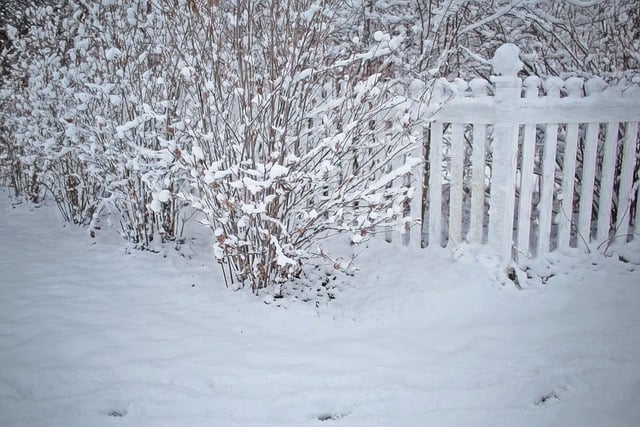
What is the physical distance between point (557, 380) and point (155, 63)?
3772mm

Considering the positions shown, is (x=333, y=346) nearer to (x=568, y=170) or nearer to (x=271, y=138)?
(x=271, y=138)

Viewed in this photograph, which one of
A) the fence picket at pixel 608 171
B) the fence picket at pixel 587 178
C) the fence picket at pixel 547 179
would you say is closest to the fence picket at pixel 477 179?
the fence picket at pixel 547 179

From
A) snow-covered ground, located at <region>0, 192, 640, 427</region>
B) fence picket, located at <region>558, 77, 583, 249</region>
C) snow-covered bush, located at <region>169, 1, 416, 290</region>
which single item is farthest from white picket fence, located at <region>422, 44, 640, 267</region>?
snow-covered bush, located at <region>169, 1, 416, 290</region>

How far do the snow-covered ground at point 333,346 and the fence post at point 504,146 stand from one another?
0.24 meters

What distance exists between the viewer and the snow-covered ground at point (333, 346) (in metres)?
2.41

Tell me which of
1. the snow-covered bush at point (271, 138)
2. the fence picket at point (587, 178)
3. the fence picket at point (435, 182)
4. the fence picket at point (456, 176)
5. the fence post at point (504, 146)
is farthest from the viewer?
the fence picket at point (435, 182)

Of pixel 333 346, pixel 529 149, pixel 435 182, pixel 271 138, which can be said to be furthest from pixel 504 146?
pixel 333 346

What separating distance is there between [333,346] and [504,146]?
1.79 metres

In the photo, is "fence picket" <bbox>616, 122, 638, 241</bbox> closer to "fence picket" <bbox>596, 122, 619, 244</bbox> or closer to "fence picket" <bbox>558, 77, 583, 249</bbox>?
"fence picket" <bbox>596, 122, 619, 244</bbox>

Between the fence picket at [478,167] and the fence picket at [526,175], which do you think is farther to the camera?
the fence picket at [478,167]

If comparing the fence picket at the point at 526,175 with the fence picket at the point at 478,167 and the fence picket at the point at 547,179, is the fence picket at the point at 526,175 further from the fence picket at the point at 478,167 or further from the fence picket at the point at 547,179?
the fence picket at the point at 478,167

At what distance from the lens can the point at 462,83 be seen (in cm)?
385

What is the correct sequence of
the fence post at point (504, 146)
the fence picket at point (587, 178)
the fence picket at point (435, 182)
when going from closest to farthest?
the fence post at point (504, 146) < the fence picket at point (587, 178) < the fence picket at point (435, 182)

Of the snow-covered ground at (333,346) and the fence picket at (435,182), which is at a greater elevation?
the fence picket at (435,182)
